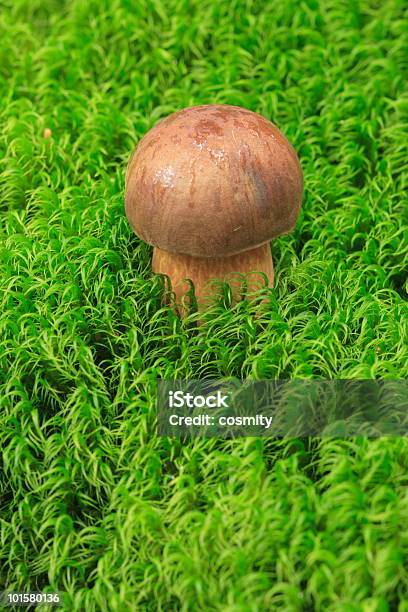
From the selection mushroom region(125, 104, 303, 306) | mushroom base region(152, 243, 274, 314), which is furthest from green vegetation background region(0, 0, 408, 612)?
mushroom region(125, 104, 303, 306)

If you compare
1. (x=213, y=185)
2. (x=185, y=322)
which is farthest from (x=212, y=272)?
(x=213, y=185)

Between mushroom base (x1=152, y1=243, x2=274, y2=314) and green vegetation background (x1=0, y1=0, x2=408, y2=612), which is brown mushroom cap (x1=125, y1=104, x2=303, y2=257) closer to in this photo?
mushroom base (x1=152, y1=243, x2=274, y2=314)

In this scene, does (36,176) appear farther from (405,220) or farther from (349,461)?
(349,461)

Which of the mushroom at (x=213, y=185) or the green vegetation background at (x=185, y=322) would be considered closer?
the green vegetation background at (x=185, y=322)

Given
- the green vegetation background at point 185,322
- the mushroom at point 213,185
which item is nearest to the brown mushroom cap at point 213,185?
the mushroom at point 213,185

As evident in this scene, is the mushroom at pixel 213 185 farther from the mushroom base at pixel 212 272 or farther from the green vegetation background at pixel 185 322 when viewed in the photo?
the green vegetation background at pixel 185 322

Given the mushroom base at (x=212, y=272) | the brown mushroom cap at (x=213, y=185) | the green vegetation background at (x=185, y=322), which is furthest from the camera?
the mushroom base at (x=212, y=272)
